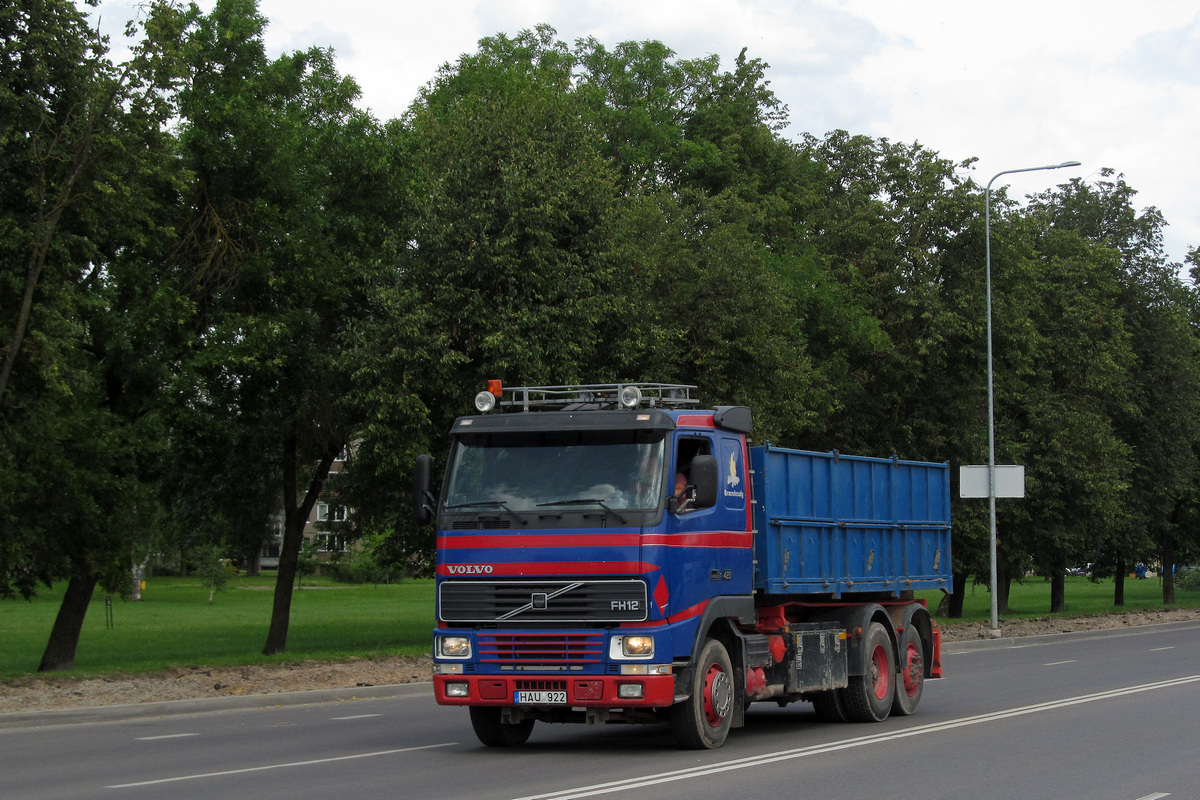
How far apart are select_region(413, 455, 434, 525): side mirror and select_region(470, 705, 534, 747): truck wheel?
182 cm

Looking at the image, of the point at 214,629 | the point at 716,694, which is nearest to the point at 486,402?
the point at 716,694

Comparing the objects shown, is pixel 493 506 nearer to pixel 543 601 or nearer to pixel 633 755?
pixel 543 601

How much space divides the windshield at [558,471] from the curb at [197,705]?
6170 mm

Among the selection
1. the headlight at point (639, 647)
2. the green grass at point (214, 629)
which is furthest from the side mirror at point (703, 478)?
the green grass at point (214, 629)

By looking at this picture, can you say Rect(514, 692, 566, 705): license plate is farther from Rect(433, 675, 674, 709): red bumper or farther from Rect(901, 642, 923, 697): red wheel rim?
Rect(901, 642, 923, 697): red wheel rim

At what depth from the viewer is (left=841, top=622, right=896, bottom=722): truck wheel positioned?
14.2m

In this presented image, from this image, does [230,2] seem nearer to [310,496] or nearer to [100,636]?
[310,496]

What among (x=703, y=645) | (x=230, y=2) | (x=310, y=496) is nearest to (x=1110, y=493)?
(x=310, y=496)

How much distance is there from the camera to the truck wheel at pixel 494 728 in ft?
39.9

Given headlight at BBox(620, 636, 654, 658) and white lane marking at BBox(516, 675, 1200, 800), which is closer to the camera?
white lane marking at BBox(516, 675, 1200, 800)

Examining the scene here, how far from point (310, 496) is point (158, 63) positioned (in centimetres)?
1129

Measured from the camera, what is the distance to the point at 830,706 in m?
14.5

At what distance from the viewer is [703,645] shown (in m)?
11.5

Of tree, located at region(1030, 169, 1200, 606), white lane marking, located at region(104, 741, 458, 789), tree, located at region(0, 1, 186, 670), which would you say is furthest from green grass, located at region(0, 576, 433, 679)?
tree, located at region(1030, 169, 1200, 606)
